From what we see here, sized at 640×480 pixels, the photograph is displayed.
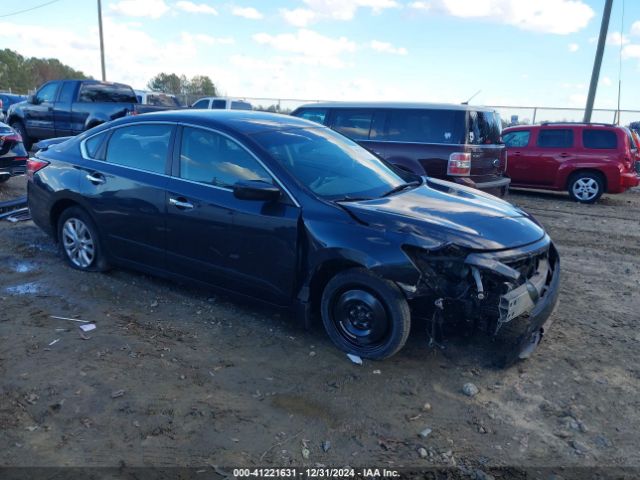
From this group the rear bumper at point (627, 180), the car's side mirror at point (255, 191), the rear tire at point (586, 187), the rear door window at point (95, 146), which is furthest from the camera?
the rear tire at point (586, 187)

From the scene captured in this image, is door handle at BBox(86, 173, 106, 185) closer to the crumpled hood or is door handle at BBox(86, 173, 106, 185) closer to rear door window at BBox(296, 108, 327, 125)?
the crumpled hood

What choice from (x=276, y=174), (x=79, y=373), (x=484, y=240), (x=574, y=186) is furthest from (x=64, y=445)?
(x=574, y=186)

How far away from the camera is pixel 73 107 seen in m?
13.1

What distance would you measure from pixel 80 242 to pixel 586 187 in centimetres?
1018

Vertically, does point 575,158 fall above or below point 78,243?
above

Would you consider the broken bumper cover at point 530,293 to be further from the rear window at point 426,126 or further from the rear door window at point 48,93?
the rear door window at point 48,93

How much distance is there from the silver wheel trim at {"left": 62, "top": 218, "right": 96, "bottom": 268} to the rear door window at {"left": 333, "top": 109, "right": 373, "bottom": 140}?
4.90 meters

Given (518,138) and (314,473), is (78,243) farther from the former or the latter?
(518,138)

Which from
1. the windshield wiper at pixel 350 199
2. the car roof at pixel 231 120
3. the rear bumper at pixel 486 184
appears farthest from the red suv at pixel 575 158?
the windshield wiper at pixel 350 199

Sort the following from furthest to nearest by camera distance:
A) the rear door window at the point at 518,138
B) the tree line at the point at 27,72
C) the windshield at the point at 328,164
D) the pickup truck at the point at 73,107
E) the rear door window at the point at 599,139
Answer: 1. the tree line at the point at 27,72
2. the pickup truck at the point at 73,107
3. the rear door window at the point at 518,138
4. the rear door window at the point at 599,139
5. the windshield at the point at 328,164

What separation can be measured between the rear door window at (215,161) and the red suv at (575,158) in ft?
30.4

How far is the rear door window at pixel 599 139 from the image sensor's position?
35.7 ft

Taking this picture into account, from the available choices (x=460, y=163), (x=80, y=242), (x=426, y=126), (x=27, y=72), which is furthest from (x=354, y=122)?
(x=27, y=72)

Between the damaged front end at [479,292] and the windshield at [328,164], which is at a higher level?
the windshield at [328,164]
